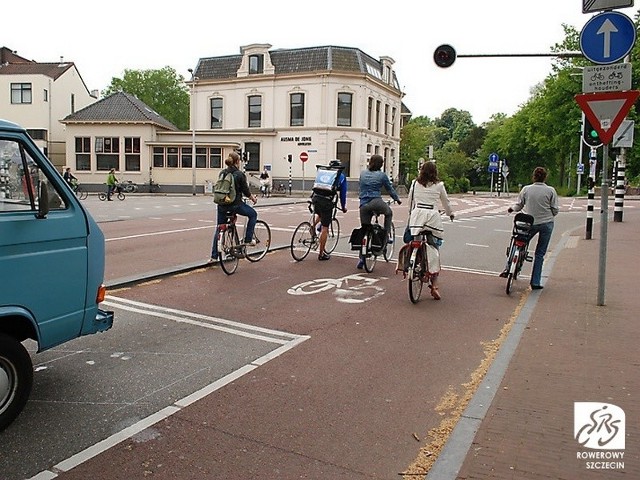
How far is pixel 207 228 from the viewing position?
707 inches

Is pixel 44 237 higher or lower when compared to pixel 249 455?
higher

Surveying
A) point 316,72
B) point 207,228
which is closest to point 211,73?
point 316,72

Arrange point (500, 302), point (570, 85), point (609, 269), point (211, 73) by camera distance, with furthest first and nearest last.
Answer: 1. point (211, 73)
2. point (570, 85)
3. point (609, 269)
4. point (500, 302)

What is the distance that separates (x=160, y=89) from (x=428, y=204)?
→ 7659 centimetres

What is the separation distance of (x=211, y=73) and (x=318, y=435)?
5351cm

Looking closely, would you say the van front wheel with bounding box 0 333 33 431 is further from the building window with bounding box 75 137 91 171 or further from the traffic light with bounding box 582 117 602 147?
the building window with bounding box 75 137 91 171

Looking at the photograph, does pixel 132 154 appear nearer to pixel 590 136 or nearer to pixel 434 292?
pixel 590 136

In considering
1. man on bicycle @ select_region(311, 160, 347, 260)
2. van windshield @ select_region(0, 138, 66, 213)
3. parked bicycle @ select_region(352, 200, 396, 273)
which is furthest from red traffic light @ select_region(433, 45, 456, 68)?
van windshield @ select_region(0, 138, 66, 213)

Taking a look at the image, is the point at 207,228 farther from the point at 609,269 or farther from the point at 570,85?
the point at 570,85

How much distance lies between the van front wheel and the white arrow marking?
699 centimetres

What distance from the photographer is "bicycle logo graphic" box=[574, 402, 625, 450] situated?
405 cm

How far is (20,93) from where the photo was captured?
54.8m

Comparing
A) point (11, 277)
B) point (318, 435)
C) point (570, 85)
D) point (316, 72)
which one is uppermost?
point (316, 72)

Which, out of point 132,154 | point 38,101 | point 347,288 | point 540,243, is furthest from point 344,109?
point 347,288
